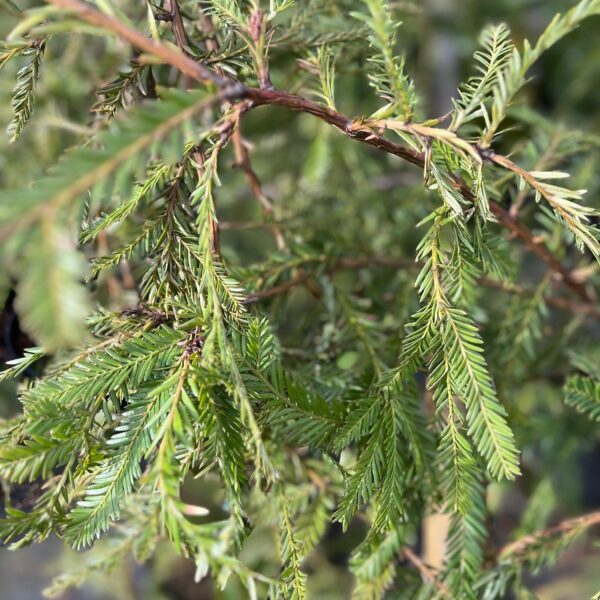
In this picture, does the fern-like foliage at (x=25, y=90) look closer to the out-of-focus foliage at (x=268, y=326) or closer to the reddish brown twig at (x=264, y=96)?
the out-of-focus foliage at (x=268, y=326)

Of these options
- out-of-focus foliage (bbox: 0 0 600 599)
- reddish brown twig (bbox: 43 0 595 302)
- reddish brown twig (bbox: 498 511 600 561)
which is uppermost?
reddish brown twig (bbox: 43 0 595 302)

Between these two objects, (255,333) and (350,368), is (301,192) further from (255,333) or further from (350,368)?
(255,333)

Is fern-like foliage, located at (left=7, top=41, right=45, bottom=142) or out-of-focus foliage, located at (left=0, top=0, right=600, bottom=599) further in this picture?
fern-like foliage, located at (left=7, top=41, right=45, bottom=142)

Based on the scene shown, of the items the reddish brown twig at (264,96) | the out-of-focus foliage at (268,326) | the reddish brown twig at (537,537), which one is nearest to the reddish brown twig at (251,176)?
the out-of-focus foliage at (268,326)

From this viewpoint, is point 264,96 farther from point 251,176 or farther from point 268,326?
point 251,176

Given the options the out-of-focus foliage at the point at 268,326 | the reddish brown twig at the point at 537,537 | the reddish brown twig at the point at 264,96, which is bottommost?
the reddish brown twig at the point at 537,537

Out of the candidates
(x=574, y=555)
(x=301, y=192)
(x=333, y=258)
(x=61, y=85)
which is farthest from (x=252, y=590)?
(x=574, y=555)

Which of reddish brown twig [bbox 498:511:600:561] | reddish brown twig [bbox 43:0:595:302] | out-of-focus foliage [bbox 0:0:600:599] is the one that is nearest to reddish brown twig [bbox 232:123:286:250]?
out-of-focus foliage [bbox 0:0:600:599]

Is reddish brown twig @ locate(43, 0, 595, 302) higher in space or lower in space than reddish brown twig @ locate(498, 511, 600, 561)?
higher

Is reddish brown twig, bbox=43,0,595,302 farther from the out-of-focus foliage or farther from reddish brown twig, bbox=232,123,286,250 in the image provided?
reddish brown twig, bbox=232,123,286,250
